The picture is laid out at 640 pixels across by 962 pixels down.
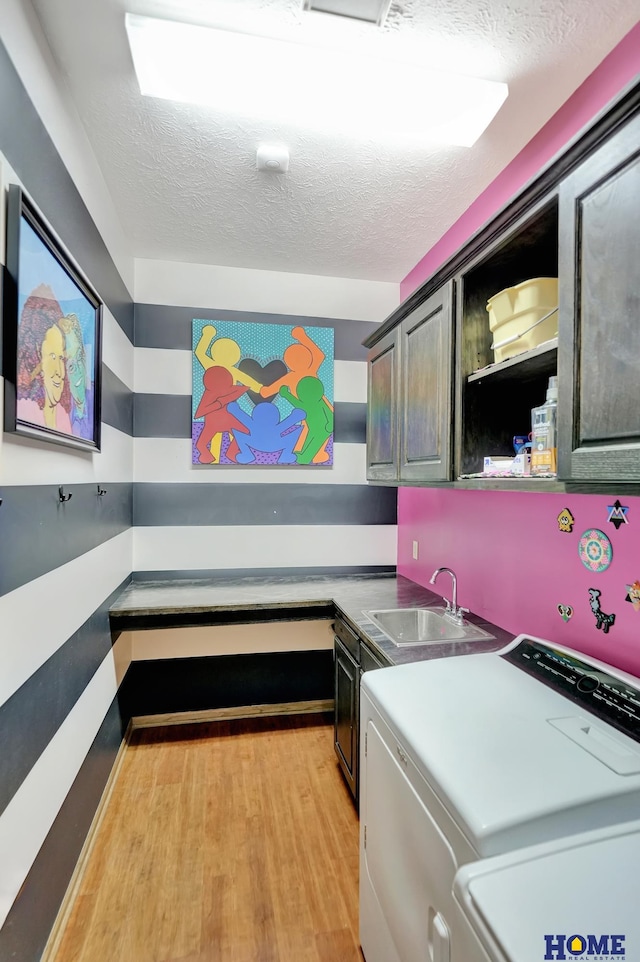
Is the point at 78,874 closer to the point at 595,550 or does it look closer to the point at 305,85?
the point at 595,550

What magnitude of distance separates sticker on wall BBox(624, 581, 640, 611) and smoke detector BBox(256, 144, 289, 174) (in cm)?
194

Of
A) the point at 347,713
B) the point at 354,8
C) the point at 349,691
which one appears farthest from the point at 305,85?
the point at 347,713

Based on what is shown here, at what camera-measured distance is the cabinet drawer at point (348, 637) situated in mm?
1969

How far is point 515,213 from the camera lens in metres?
1.29

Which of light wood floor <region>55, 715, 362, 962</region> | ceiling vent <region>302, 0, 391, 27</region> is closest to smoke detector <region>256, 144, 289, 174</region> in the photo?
ceiling vent <region>302, 0, 391, 27</region>

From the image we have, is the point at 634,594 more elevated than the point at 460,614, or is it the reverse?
the point at 634,594

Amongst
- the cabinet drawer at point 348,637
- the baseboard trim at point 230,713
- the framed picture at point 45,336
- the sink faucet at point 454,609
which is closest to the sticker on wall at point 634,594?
the sink faucet at point 454,609

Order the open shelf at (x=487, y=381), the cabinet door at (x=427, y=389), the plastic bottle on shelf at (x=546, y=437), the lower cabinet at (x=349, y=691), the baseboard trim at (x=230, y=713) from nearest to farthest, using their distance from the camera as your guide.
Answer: the plastic bottle on shelf at (x=546, y=437), the open shelf at (x=487, y=381), the cabinet door at (x=427, y=389), the lower cabinet at (x=349, y=691), the baseboard trim at (x=230, y=713)

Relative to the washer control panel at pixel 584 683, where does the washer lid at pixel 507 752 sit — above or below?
below

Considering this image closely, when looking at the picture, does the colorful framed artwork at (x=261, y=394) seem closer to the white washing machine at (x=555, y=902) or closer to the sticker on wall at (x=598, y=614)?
the sticker on wall at (x=598, y=614)

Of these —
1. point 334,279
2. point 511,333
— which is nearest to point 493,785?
point 511,333

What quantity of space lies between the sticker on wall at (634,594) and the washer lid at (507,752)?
1.06 feet

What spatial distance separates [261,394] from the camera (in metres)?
2.76

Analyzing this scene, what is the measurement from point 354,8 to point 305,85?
29 cm
